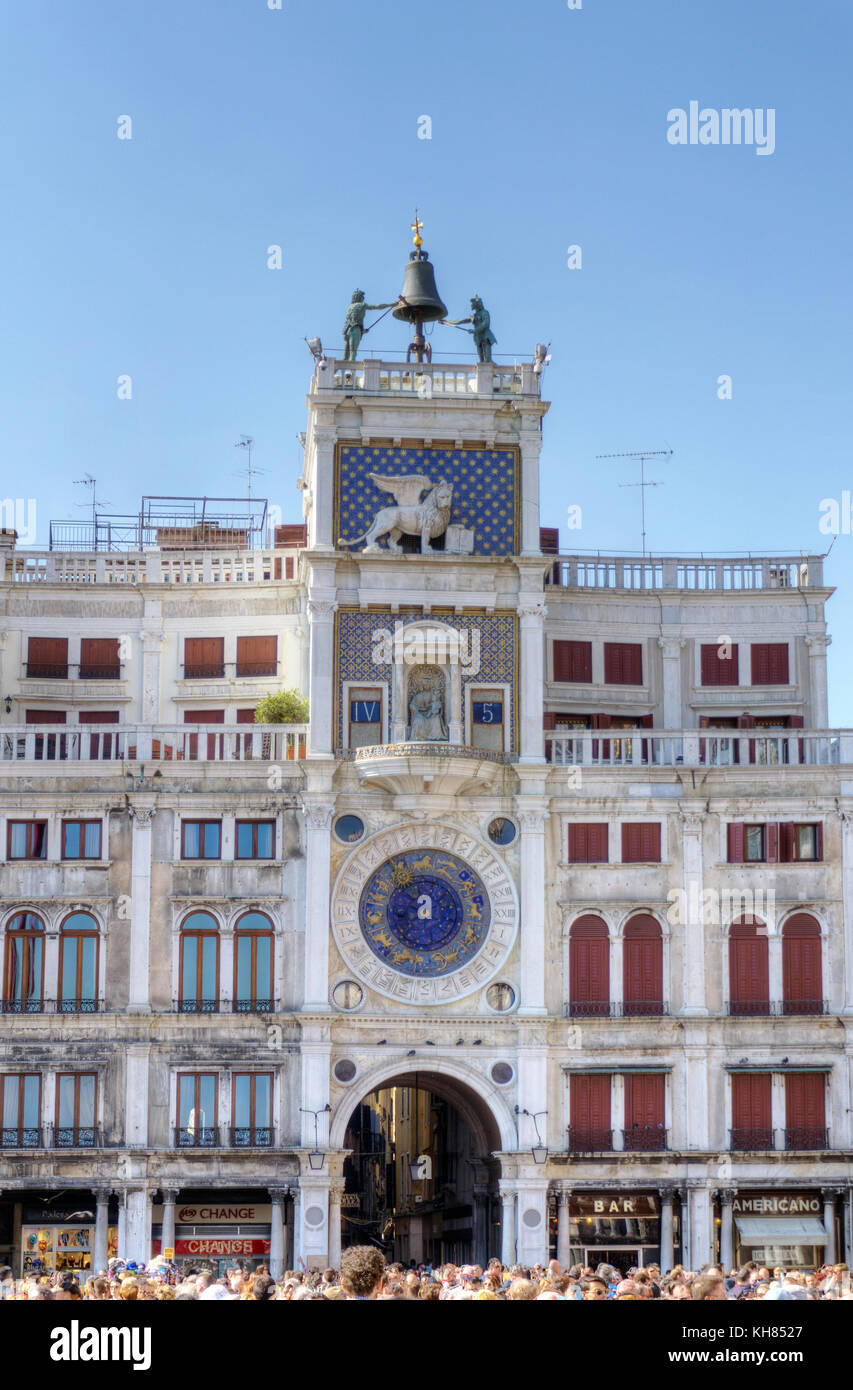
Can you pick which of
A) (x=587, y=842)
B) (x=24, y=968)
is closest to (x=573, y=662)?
(x=587, y=842)

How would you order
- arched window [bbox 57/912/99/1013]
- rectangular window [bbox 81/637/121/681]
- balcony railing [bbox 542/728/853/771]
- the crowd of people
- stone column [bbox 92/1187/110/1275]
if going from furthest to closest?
rectangular window [bbox 81/637/121/681], balcony railing [bbox 542/728/853/771], arched window [bbox 57/912/99/1013], stone column [bbox 92/1187/110/1275], the crowd of people

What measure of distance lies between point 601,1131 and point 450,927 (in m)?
6.52

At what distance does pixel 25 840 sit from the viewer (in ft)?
183

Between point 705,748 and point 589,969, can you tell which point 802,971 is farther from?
point 705,748

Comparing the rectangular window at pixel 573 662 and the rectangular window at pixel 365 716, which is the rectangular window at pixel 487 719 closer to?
the rectangular window at pixel 365 716

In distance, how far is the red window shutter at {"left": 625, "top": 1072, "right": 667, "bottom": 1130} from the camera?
55344mm

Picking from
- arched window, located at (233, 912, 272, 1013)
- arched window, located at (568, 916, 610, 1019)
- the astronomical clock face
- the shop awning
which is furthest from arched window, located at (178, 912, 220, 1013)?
the shop awning

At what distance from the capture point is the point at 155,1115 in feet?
179

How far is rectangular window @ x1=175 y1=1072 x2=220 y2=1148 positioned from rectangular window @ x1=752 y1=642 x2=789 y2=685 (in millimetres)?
19607

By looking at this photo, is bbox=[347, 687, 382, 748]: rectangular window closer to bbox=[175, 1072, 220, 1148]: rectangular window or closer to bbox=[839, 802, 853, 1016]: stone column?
bbox=[175, 1072, 220, 1148]: rectangular window

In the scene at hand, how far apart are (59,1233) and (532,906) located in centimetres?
1472

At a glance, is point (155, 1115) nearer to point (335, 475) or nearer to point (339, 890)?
point (339, 890)
